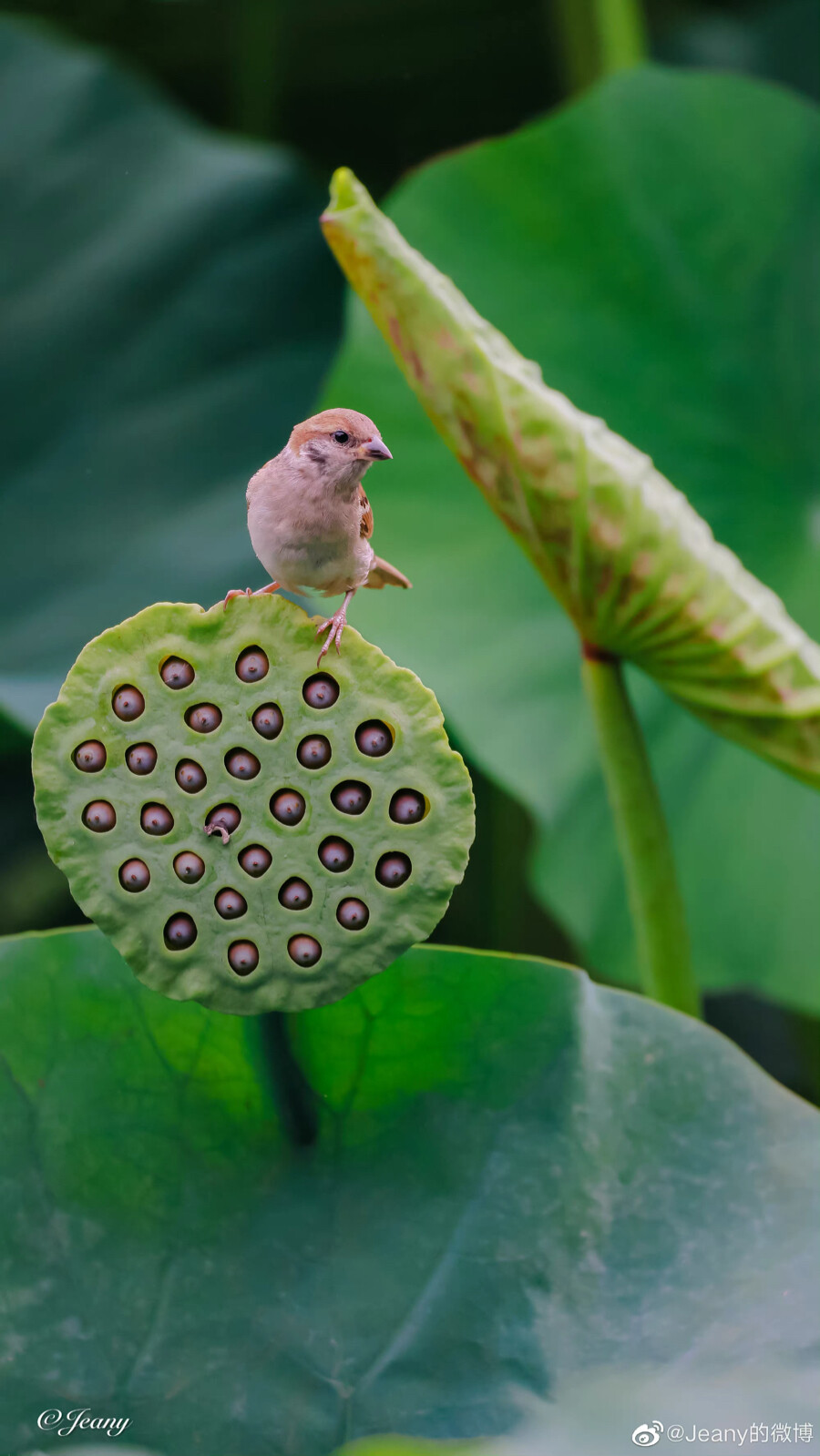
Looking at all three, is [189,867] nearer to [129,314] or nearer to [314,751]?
[314,751]

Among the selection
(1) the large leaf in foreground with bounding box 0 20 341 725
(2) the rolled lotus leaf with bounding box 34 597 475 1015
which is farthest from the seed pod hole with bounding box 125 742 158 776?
(1) the large leaf in foreground with bounding box 0 20 341 725

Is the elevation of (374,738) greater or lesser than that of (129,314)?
lesser

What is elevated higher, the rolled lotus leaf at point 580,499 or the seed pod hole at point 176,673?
the rolled lotus leaf at point 580,499

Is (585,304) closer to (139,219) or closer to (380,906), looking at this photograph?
(139,219)

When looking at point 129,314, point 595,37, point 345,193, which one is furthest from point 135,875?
point 595,37

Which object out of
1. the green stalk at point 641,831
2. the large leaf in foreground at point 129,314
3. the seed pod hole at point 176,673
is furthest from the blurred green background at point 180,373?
the seed pod hole at point 176,673

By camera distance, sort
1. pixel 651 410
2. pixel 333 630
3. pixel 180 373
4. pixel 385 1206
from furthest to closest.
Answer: pixel 180 373
pixel 651 410
pixel 385 1206
pixel 333 630

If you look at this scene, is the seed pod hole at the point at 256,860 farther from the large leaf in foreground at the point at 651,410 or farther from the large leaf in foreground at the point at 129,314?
the large leaf in foreground at the point at 129,314

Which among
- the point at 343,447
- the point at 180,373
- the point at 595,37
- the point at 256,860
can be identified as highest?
the point at 595,37
